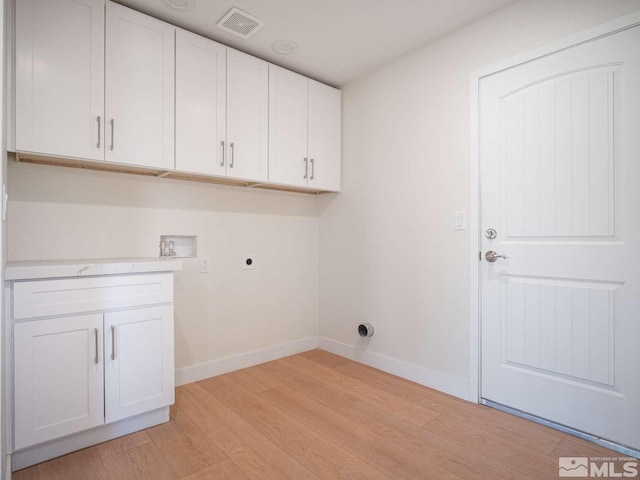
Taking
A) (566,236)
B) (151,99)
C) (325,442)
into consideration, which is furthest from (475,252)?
(151,99)

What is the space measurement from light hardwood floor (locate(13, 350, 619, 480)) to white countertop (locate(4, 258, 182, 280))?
913 millimetres

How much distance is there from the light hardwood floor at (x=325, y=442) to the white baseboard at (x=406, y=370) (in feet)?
0.25

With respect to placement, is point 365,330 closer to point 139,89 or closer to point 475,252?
point 475,252

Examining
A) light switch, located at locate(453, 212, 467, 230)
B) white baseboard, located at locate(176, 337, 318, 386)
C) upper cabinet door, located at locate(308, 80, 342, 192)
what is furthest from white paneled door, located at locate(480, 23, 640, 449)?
white baseboard, located at locate(176, 337, 318, 386)

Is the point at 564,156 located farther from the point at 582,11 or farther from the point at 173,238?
the point at 173,238

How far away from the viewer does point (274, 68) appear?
2773mm

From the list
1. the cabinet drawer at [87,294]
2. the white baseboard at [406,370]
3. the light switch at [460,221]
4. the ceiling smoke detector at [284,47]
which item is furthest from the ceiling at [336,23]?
the white baseboard at [406,370]

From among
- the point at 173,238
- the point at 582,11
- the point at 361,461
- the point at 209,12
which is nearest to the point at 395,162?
the point at 582,11

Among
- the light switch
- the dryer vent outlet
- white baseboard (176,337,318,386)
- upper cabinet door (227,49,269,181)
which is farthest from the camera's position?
the dryer vent outlet

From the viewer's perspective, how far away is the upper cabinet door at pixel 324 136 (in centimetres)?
305

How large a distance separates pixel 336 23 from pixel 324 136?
955 millimetres

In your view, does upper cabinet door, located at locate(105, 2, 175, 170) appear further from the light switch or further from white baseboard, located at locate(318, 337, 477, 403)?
white baseboard, located at locate(318, 337, 477, 403)

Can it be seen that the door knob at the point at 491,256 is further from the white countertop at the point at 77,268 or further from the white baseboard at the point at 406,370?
the white countertop at the point at 77,268

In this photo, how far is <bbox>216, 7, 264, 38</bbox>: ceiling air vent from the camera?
7.26 feet
